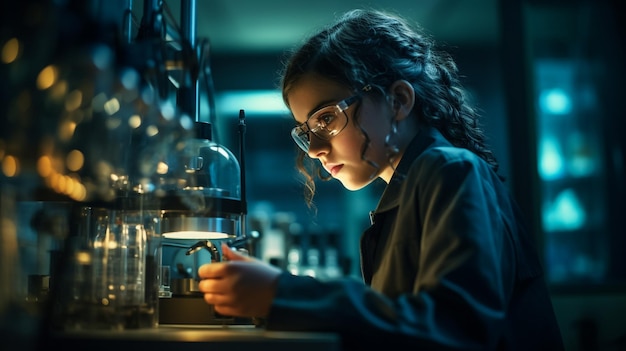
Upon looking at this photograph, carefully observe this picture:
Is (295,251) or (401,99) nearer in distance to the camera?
(401,99)

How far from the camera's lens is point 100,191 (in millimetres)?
1047

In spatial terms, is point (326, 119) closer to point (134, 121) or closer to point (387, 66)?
point (387, 66)

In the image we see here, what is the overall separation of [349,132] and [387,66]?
18 cm

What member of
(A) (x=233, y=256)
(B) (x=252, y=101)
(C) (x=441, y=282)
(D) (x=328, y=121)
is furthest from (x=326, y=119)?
(B) (x=252, y=101)

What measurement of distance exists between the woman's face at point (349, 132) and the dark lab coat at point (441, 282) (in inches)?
5.0

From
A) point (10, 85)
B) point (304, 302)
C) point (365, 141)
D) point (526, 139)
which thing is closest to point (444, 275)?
point (304, 302)

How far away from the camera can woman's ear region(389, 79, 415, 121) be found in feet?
4.35

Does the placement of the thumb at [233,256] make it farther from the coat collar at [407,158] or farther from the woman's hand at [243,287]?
the coat collar at [407,158]

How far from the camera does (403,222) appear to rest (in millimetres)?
1101

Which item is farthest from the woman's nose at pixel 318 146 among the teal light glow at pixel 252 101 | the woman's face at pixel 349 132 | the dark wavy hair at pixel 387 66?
the teal light glow at pixel 252 101

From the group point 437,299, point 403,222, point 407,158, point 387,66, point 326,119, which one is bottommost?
point 437,299

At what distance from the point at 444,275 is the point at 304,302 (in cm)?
20

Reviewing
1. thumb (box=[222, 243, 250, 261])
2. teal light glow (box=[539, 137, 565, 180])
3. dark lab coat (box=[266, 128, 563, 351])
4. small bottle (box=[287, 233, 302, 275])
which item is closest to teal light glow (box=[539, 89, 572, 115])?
teal light glow (box=[539, 137, 565, 180])

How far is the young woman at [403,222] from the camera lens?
2.76 ft
